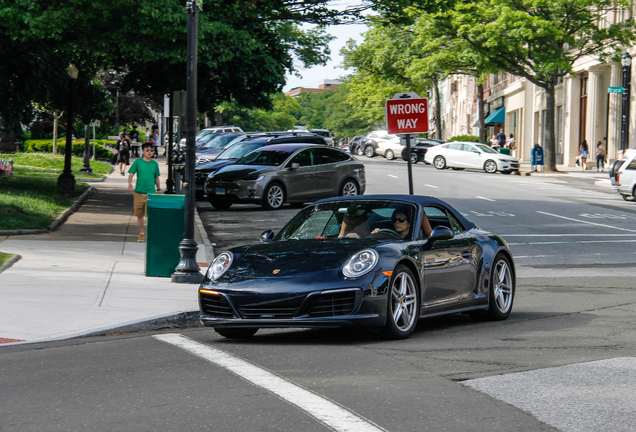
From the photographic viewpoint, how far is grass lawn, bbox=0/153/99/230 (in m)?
17.7

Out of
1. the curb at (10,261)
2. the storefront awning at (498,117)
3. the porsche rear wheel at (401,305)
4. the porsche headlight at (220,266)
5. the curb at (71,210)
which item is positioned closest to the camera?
the porsche rear wheel at (401,305)

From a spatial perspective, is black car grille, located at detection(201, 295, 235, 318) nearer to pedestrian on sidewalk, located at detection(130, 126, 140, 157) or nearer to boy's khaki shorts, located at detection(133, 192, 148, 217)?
boy's khaki shorts, located at detection(133, 192, 148, 217)

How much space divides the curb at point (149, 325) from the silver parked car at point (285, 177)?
13835 mm

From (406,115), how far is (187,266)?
15.2 feet

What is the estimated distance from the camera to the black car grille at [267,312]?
7.44 metres

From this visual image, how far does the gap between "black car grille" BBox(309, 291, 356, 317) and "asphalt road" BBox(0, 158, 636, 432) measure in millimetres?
296

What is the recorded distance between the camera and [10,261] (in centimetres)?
1250

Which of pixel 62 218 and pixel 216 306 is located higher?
pixel 62 218

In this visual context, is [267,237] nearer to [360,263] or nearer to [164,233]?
[360,263]

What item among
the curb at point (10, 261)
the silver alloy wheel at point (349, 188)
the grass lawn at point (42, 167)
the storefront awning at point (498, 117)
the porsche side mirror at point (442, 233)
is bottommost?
the curb at point (10, 261)

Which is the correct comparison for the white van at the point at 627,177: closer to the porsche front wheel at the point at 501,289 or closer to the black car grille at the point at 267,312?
the porsche front wheel at the point at 501,289

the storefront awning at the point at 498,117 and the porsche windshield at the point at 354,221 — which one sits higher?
the storefront awning at the point at 498,117

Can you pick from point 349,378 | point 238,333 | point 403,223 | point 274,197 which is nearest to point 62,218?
point 274,197

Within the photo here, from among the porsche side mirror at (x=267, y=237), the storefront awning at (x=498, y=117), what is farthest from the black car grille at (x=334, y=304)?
the storefront awning at (x=498, y=117)
